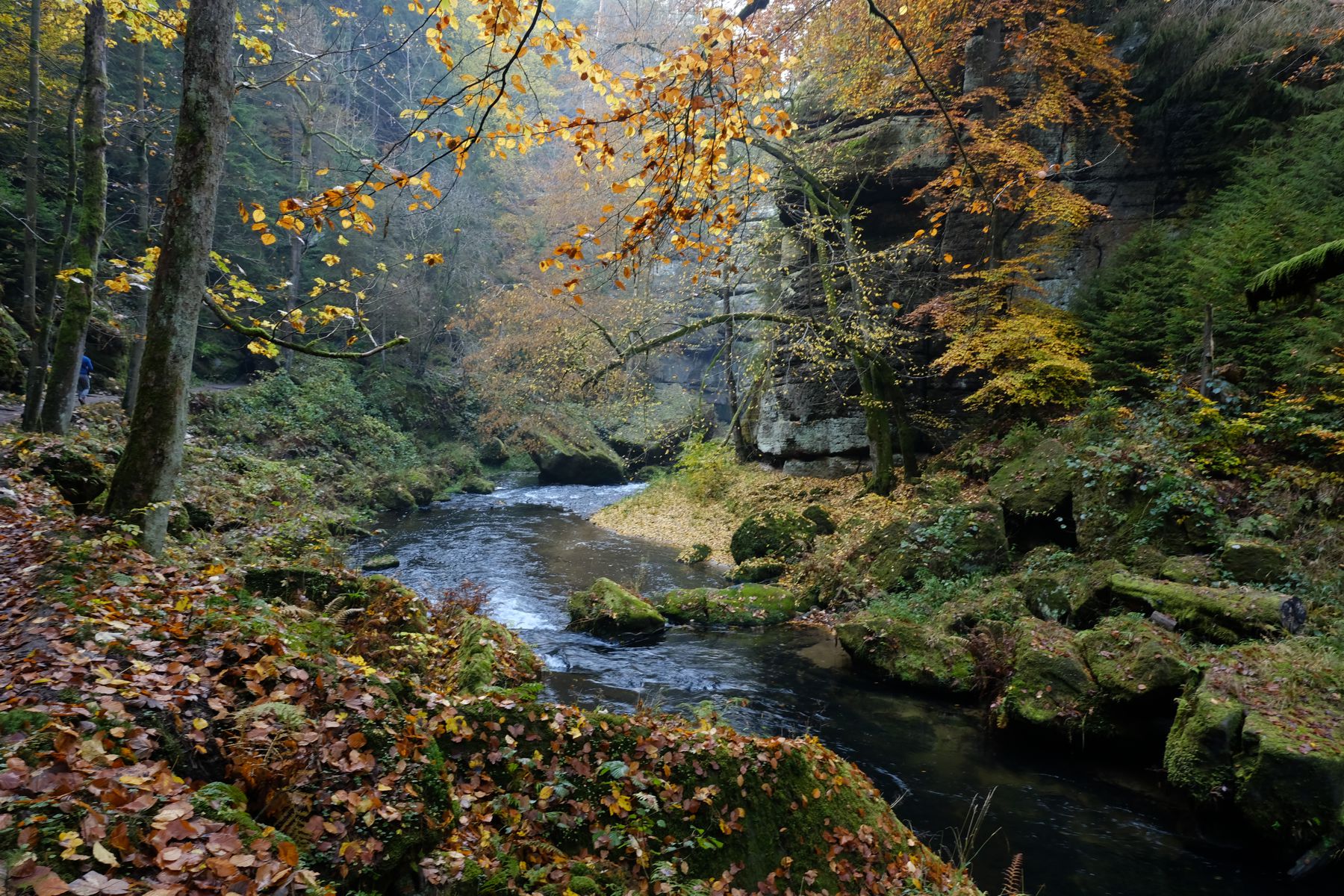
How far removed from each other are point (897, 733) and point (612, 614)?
4.80 metres

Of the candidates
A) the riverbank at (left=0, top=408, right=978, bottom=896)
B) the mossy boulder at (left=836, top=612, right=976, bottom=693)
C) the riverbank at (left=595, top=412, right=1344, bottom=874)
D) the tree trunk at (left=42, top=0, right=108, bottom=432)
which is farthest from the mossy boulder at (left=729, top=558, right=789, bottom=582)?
the tree trunk at (left=42, top=0, right=108, bottom=432)

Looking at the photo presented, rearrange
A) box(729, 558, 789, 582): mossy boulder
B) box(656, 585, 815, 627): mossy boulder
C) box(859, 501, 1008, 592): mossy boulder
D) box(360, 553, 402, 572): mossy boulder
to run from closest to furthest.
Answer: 1. box(859, 501, 1008, 592): mossy boulder
2. box(656, 585, 815, 627): mossy boulder
3. box(360, 553, 402, 572): mossy boulder
4. box(729, 558, 789, 582): mossy boulder

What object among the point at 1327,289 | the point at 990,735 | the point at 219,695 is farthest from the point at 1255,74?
the point at 219,695

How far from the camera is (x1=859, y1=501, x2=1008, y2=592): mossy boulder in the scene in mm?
11320

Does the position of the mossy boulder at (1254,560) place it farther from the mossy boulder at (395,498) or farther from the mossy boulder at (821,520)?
the mossy boulder at (395,498)

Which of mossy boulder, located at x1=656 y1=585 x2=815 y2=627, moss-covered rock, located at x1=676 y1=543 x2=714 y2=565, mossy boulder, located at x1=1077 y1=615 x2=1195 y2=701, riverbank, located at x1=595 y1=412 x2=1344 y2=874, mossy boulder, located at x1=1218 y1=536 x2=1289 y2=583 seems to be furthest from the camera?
moss-covered rock, located at x1=676 y1=543 x2=714 y2=565

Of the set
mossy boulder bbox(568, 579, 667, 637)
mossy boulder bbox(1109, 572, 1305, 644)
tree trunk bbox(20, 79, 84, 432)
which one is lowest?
mossy boulder bbox(568, 579, 667, 637)

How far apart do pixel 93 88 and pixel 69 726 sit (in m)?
10.4

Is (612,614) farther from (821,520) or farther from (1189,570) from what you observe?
(1189,570)

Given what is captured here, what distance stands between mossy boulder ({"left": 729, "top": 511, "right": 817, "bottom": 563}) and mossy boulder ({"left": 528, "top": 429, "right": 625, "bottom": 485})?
1451 centimetres

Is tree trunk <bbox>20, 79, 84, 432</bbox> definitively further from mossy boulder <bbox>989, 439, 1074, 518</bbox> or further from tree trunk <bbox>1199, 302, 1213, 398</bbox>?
tree trunk <bbox>1199, 302, 1213, 398</bbox>

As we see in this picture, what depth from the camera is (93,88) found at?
9039 mm

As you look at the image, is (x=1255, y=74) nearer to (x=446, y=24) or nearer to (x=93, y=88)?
(x=446, y=24)

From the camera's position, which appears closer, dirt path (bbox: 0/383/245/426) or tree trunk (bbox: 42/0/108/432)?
tree trunk (bbox: 42/0/108/432)
